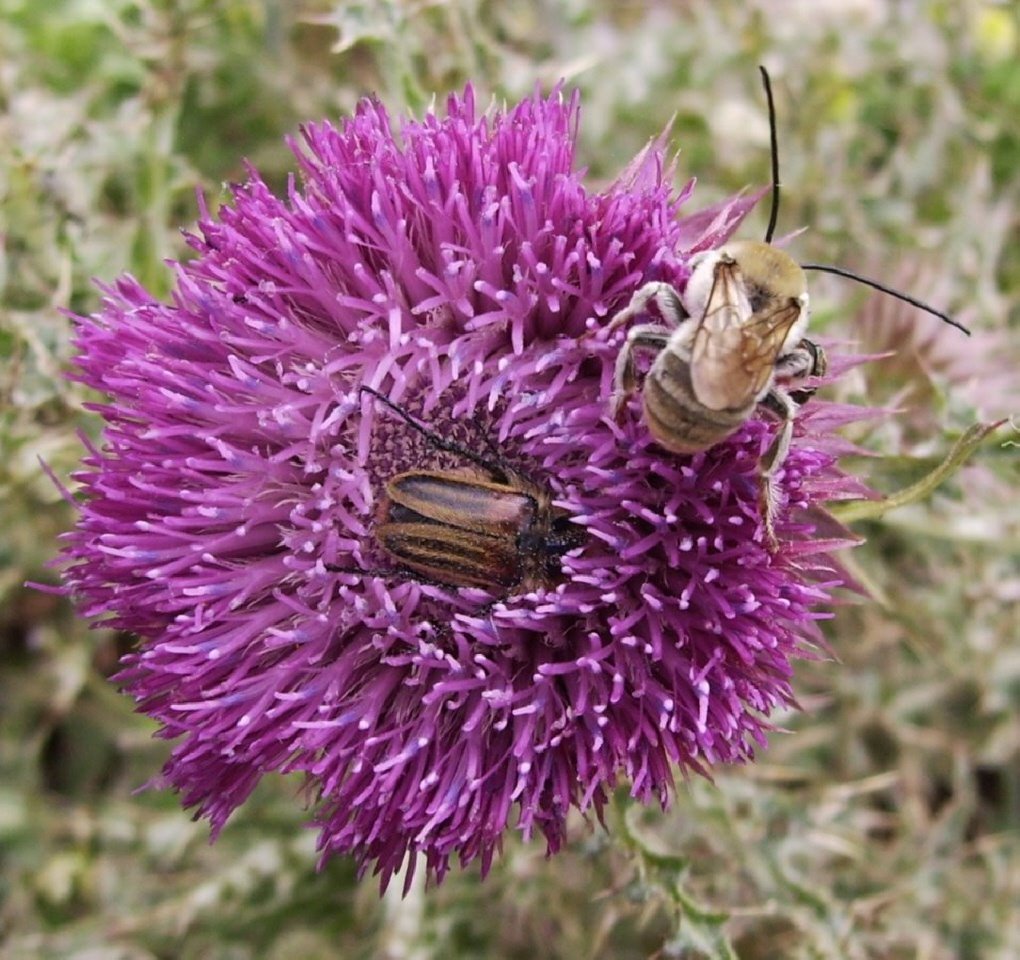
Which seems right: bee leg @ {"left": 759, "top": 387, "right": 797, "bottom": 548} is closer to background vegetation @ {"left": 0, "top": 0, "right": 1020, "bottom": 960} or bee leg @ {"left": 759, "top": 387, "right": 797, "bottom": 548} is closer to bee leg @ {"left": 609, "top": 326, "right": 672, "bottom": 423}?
bee leg @ {"left": 609, "top": 326, "right": 672, "bottom": 423}

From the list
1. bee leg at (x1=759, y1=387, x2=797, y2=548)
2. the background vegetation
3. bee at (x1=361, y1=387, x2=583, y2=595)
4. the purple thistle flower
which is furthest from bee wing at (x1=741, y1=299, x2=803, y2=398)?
the background vegetation

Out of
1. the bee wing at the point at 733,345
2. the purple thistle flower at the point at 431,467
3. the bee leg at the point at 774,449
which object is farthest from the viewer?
the purple thistle flower at the point at 431,467

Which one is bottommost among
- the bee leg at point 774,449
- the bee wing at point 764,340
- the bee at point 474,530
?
the bee at point 474,530

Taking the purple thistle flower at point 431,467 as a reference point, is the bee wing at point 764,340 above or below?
above

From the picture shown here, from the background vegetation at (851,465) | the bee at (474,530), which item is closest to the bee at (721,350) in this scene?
the bee at (474,530)

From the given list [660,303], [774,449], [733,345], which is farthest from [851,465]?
[733,345]

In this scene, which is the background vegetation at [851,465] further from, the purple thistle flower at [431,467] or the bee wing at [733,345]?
the bee wing at [733,345]

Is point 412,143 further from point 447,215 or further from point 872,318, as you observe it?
point 872,318
